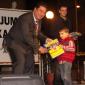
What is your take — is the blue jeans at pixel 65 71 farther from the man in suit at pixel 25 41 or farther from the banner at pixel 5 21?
the banner at pixel 5 21

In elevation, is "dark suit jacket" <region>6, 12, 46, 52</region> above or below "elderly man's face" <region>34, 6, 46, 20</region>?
below

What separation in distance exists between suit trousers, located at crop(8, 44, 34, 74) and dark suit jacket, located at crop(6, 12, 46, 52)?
0.19 feet

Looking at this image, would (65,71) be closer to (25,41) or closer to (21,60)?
(21,60)

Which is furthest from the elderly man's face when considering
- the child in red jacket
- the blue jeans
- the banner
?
the banner

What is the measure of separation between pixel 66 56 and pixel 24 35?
48.2 inches

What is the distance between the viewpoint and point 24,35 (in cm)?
727

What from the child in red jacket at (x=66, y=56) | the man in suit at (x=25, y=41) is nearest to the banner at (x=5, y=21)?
Answer: the child in red jacket at (x=66, y=56)

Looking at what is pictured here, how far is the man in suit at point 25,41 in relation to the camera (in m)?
7.27

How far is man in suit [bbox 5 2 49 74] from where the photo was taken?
7.27 m

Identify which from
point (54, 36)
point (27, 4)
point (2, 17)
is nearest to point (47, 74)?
point (54, 36)

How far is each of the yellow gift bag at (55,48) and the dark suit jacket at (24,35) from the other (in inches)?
13.9

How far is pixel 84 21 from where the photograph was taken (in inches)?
492

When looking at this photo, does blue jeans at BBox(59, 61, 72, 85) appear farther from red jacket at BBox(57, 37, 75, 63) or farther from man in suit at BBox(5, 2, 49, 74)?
man in suit at BBox(5, 2, 49, 74)

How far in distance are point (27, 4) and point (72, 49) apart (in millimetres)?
3455
